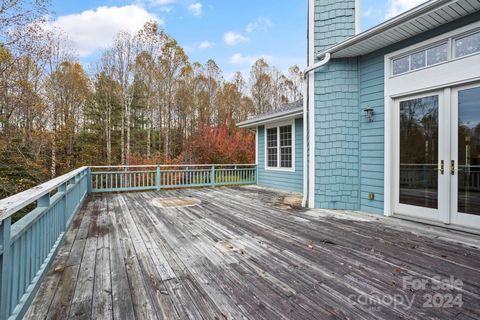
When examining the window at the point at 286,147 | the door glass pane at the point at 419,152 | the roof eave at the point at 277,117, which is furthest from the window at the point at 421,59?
the window at the point at 286,147

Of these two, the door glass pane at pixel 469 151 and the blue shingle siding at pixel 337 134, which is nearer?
the door glass pane at pixel 469 151

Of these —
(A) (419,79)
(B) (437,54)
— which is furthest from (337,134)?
(B) (437,54)

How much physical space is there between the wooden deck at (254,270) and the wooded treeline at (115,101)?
16.0 feet

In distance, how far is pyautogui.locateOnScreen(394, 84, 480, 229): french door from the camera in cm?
306

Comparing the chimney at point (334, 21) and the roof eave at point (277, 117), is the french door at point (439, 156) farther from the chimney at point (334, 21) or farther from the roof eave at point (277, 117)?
the roof eave at point (277, 117)

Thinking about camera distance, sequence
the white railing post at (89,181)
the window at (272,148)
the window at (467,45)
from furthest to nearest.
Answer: the window at (272,148) < the white railing post at (89,181) < the window at (467,45)

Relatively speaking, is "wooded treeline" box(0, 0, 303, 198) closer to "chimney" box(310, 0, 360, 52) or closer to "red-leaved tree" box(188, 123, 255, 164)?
"red-leaved tree" box(188, 123, 255, 164)

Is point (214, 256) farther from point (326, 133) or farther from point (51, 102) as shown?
point (51, 102)

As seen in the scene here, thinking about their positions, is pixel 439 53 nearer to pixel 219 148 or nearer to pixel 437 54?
pixel 437 54

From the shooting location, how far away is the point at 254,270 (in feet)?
6.90

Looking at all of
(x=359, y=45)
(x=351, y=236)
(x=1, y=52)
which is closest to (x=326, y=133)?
(x=359, y=45)

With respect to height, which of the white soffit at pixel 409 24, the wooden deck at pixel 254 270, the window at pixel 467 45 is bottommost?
the wooden deck at pixel 254 270

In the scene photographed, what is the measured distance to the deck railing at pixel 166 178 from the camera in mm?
6699

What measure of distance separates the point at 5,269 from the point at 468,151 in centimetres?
496
